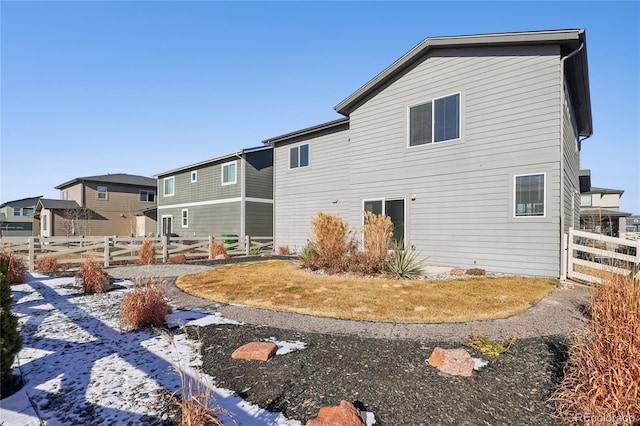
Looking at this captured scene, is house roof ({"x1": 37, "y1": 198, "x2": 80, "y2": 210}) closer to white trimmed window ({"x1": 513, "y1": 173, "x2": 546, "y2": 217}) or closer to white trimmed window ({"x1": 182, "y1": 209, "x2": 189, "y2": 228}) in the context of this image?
white trimmed window ({"x1": 182, "y1": 209, "x2": 189, "y2": 228})

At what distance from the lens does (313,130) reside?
48.6ft

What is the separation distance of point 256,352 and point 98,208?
32.6 meters

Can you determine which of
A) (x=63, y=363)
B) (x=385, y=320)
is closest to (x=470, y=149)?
(x=385, y=320)

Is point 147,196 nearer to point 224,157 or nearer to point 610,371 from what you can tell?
point 224,157

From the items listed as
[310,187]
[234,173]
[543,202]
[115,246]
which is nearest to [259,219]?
[234,173]

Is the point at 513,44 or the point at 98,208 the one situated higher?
the point at 513,44

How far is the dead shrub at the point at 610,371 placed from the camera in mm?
2084

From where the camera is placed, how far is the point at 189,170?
22.5 meters

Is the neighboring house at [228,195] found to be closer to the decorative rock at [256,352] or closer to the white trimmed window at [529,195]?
the white trimmed window at [529,195]

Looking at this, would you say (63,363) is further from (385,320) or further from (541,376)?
(541,376)

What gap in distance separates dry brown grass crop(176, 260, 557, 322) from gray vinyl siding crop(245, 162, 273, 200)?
32.5 feet

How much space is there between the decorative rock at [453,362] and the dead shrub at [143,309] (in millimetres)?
4005

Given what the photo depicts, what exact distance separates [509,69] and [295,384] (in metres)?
10.2

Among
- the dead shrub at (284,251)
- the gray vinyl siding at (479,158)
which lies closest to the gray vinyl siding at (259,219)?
the dead shrub at (284,251)
